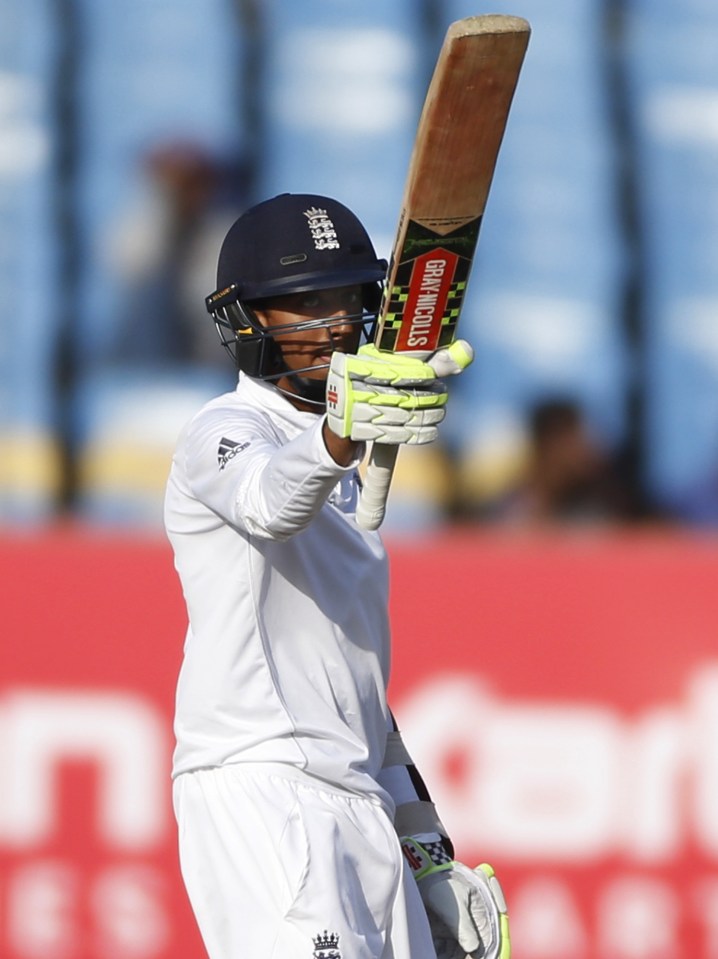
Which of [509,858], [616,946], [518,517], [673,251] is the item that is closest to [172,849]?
[509,858]

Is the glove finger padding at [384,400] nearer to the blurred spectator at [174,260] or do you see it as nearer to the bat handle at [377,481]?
the bat handle at [377,481]

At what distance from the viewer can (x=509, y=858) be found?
4719mm

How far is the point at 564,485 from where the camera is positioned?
5719mm

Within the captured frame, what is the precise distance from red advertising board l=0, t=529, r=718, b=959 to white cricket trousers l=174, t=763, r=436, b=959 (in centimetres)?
197

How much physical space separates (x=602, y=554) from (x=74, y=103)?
312cm

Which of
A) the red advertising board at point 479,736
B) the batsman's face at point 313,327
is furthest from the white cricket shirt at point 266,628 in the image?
the red advertising board at point 479,736

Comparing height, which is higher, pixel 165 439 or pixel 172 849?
pixel 165 439

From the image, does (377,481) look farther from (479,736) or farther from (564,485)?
(564,485)

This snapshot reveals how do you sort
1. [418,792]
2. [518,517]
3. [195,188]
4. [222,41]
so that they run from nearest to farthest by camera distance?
[418,792] < [518,517] < [195,188] < [222,41]

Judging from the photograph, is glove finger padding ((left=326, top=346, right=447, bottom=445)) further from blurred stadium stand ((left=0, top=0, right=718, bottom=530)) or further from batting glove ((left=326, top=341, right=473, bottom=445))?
blurred stadium stand ((left=0, top=0, right=718, bottom=530))

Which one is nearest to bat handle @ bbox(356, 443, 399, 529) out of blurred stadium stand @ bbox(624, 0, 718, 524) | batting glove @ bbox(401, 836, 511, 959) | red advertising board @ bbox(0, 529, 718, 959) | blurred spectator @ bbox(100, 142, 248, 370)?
batting glove @ bbox(401, 836, 511, 959)

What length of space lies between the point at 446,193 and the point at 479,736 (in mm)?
2582

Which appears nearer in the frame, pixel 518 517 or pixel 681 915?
pixel 681 915

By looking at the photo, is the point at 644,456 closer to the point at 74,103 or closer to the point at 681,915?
the point at 681,915
